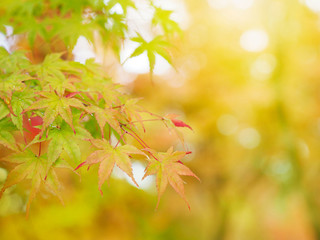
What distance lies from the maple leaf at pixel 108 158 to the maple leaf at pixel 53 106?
11 centimetres

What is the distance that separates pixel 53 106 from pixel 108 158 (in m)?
0.20

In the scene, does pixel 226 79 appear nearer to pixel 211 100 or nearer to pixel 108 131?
pixel 211 100

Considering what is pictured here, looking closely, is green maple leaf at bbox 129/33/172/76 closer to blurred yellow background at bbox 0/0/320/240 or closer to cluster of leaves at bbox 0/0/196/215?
cluster of leaves at bbox 0/0/196/215

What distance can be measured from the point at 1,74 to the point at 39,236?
1.80m

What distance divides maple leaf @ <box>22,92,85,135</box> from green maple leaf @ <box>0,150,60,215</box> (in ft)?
0.39

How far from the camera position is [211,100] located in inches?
142

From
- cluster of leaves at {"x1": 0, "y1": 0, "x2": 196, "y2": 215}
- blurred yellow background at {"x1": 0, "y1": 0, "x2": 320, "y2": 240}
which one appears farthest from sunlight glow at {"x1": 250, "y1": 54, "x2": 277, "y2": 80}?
cluster of leaves at {"x1": 0, "y1": 0, "x2": 196, "y2": 215}

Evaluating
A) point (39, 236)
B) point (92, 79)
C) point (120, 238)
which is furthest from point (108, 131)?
point (120, 238)

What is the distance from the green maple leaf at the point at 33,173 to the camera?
84cm

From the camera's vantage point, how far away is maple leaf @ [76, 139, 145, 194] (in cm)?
84

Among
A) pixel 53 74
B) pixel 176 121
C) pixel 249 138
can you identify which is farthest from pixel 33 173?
pixel 249 138

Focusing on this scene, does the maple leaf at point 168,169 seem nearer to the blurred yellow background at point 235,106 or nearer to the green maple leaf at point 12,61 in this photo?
the green maple leaf at point 12,61

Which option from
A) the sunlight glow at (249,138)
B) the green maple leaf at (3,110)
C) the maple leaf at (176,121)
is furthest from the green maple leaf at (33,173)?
the sunlight glow at (249,138)

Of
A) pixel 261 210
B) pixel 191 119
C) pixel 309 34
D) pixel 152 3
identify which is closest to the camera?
pixel 152 3
